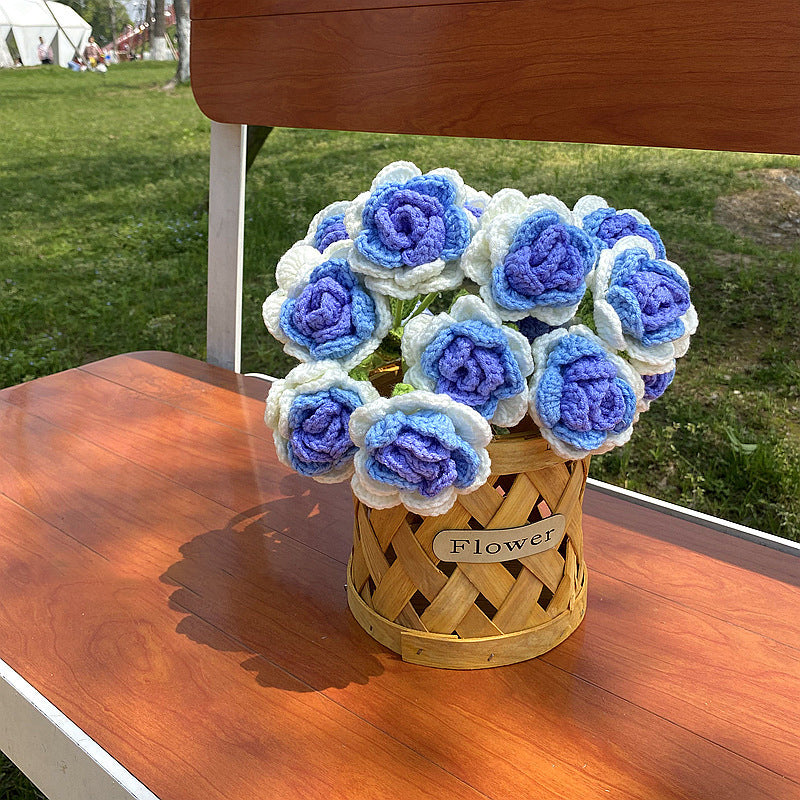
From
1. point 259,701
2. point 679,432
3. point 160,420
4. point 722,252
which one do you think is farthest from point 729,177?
point 259,701

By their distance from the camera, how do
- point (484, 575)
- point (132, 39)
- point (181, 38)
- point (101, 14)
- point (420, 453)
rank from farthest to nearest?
point (132, 39) → point (101, 14) → point (181, 38) → point (484, 575) → point (420, 453)

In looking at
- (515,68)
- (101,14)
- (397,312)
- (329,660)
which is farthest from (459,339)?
(101,14)

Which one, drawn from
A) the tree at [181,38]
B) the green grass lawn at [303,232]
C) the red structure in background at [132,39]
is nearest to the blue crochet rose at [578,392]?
the green grass lawn at [303,232]

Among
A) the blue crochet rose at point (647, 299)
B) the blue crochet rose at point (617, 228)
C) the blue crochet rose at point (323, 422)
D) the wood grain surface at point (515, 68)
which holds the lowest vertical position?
the blue crochet rose at point (323, 422)

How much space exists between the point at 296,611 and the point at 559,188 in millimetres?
2344

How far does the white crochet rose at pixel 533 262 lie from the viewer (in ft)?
1.86

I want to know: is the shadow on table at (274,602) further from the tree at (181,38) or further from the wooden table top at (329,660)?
the tree at (181,38)

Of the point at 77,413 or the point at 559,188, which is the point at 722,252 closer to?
the point at 559,188

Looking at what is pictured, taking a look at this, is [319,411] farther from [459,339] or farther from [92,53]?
[92,53]

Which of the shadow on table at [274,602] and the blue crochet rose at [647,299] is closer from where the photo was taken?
the blue crochet rose at [647,299]

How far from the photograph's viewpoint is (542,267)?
563mm

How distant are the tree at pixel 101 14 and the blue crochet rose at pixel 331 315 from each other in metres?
16.0

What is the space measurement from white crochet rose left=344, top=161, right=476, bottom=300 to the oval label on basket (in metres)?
0.18

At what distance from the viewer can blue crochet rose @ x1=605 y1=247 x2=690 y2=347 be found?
597 mm
